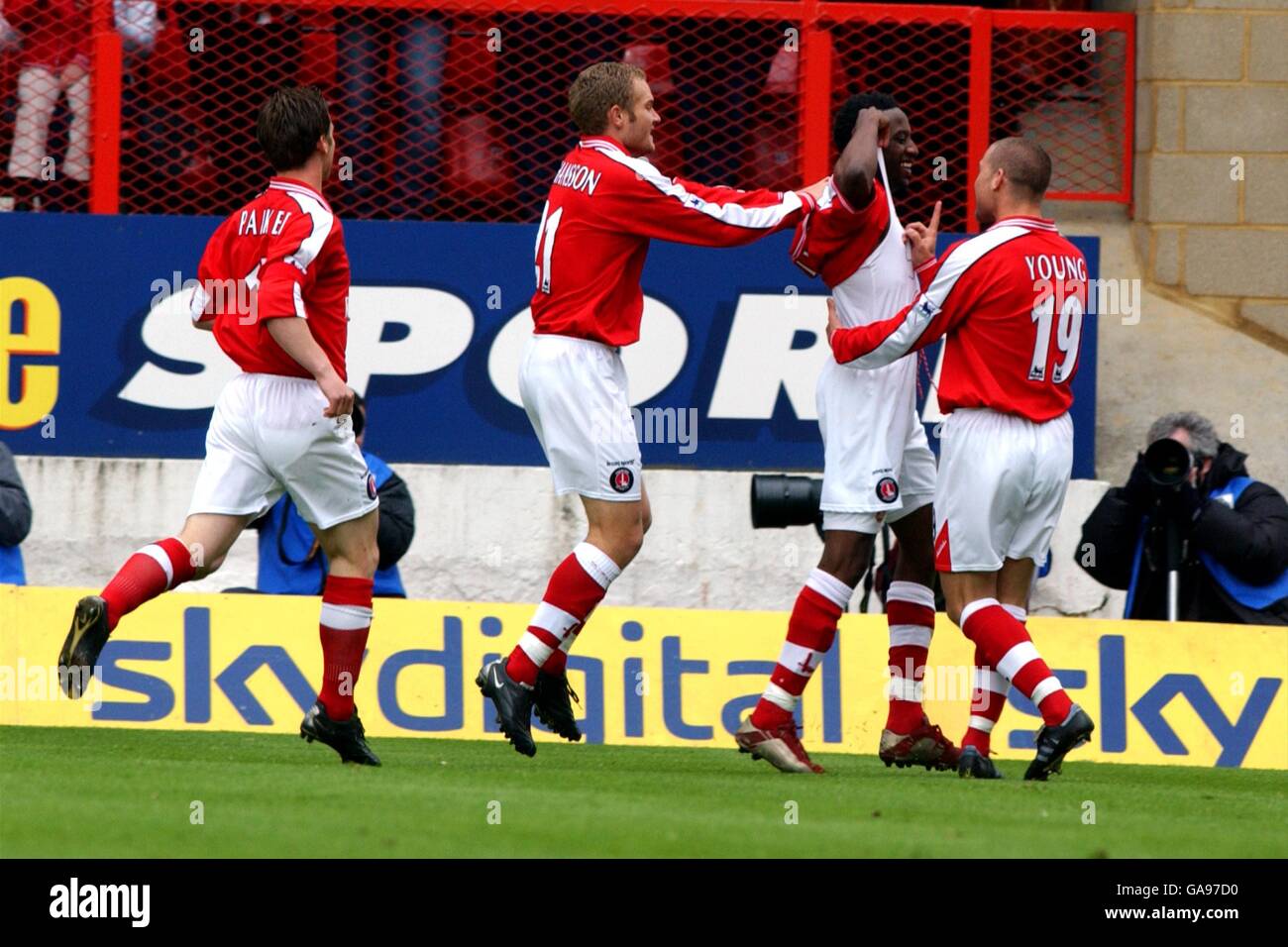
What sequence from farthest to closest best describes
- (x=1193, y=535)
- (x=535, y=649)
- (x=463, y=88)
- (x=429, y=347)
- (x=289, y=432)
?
(x=429, y=347) < (x=463, y=88) < (x=1193, y=535) < (x=535, y=649) < (x=289, y=432)

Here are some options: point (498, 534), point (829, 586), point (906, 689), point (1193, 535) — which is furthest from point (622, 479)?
point (498, 534)

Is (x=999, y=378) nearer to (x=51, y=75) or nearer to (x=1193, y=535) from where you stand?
(x=1193, y=535)

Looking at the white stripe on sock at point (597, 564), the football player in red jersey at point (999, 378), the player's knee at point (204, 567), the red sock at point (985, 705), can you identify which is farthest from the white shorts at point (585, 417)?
the red sock at point (985, 705)

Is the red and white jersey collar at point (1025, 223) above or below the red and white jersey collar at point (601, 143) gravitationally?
below

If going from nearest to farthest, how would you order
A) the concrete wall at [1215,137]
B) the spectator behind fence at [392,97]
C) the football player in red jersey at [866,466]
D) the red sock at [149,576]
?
the red sock at [149,576]
the football player in red jersey at [866,466]
the spectator behind fence at [392,97]
the concrete wall at [1215,137]

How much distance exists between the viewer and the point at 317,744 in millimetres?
8461

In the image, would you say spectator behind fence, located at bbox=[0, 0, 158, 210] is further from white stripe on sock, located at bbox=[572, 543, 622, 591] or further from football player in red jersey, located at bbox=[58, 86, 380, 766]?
white stripe on sock, located at bbox=[572, 543, 622, 591]

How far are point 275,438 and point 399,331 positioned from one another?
5076mm

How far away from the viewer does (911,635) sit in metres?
7.91

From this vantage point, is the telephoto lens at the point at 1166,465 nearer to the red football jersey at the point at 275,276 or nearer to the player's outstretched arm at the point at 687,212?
the player's outstretched arm at the point at 687,212

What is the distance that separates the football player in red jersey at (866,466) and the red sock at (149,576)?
1.93 metres

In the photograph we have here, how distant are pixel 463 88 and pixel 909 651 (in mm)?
5153

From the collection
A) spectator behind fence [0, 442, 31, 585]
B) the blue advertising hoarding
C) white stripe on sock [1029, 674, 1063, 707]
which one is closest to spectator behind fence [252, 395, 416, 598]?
spectator behind fence [0, 442, 31, 585]

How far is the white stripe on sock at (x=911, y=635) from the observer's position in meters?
7.92
